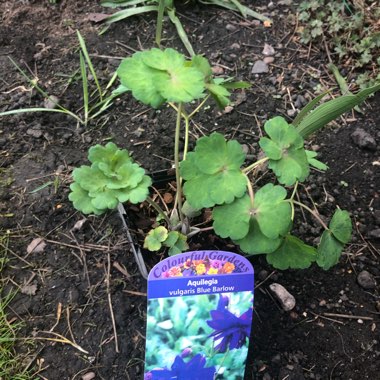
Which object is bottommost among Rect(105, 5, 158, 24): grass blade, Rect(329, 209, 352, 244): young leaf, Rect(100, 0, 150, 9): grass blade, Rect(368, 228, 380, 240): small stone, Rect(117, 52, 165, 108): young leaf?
Rect(368, 228, 380, 240): small stone

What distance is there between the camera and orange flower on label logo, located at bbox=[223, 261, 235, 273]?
3.41 feet

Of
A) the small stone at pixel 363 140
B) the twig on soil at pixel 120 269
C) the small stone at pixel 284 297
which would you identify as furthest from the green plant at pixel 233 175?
the small stone at pixel 363 140

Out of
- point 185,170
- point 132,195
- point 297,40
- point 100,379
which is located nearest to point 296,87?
point 297,40

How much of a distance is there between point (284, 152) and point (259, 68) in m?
0.90

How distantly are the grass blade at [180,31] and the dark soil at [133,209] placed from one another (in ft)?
0.15

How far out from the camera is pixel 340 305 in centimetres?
130

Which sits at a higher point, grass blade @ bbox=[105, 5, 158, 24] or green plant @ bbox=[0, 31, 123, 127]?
grass blade @ bbox=[105, 5, 158, 24]

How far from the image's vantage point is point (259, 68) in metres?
1.82

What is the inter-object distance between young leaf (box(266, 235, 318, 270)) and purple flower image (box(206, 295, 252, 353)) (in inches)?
5.0

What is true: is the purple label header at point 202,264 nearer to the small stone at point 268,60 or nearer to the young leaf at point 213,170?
the young leaf at point 213,170

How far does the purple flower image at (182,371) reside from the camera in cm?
104

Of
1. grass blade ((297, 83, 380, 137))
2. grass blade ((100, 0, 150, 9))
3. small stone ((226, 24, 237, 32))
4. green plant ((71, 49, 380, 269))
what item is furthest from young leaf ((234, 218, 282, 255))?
grass blade ((100, 0, 150, 9))

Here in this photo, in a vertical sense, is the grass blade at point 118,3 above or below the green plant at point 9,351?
above

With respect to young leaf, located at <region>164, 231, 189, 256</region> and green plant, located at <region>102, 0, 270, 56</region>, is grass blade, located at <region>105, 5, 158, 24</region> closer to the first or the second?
green plant, located at <region>102, 0, 270, 56</region>
